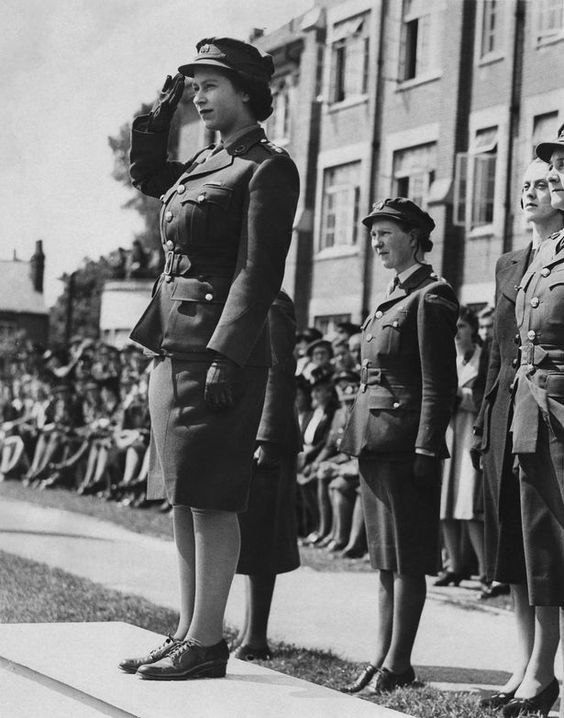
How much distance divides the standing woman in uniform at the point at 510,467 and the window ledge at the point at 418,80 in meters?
18.1

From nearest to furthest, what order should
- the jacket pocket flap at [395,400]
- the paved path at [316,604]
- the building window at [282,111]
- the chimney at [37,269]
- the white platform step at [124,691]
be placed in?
the white platform step at [124,691]
the jacket pocket flap at [395,400]
the paved path at [316,604]
the building window at [282,111]
the chimney at [37,269]

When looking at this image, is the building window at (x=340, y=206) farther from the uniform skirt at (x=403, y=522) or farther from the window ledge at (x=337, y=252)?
the uniform skirt at (x=403, y=522)

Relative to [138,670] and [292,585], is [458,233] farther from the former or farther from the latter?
[138,670]

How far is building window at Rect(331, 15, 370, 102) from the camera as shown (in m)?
26.0

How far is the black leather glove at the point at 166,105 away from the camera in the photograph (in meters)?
5.07

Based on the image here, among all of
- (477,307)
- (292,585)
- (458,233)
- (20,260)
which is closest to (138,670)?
(292,585)

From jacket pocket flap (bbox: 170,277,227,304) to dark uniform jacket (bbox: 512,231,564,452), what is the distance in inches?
43.5

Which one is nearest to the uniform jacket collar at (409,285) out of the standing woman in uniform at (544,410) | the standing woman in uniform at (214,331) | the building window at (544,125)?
the standing woman in uniform at (544,410)

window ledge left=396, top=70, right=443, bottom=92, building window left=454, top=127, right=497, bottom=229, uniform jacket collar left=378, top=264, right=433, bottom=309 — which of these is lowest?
uniform jacket collar left=378, top=264, right=433, bottom=309

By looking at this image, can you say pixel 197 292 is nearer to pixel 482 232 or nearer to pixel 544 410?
pixel 544 410

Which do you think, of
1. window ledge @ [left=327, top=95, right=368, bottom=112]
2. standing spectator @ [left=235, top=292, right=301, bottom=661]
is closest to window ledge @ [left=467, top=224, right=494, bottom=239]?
window ledge @ [left=327, top=95, right=368, bottom=112]

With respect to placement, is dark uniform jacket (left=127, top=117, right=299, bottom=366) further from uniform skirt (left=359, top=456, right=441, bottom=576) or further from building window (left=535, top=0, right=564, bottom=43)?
building window (left=535, top=0, right=564, bottom=43)

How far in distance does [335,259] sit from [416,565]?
20.5 m

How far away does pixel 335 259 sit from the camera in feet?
86.9
